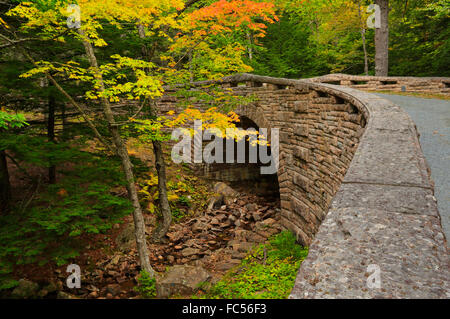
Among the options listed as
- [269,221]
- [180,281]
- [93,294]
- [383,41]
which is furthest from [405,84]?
[93,294]

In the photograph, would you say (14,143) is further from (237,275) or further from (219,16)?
(237,275)

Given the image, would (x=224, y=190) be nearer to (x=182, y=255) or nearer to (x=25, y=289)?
(x=182, y=255)

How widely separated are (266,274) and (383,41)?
11868mm

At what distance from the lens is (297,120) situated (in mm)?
8438

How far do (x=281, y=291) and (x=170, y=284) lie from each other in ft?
9.55

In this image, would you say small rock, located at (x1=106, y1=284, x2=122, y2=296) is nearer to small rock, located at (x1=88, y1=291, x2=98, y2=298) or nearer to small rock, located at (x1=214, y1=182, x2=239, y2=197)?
small rock, located at (x1=88, y1=291, x2=98, y2=298)

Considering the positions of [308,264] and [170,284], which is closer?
[308,264]

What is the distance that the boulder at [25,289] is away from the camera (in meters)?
6.80

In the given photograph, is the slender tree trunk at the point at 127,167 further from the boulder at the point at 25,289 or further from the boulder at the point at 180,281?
the boulder at the point at 25,289

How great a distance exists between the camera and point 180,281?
7.34 m

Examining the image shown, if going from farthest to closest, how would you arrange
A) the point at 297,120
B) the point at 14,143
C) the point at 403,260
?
1. the point at 297,120
2. the point at 14,143
3. the point at 403,260

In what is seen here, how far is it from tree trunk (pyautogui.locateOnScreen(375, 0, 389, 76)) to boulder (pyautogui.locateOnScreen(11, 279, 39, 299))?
15.5 m

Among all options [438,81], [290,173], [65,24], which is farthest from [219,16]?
[438,81]

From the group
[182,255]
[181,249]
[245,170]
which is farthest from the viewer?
[245,170]
